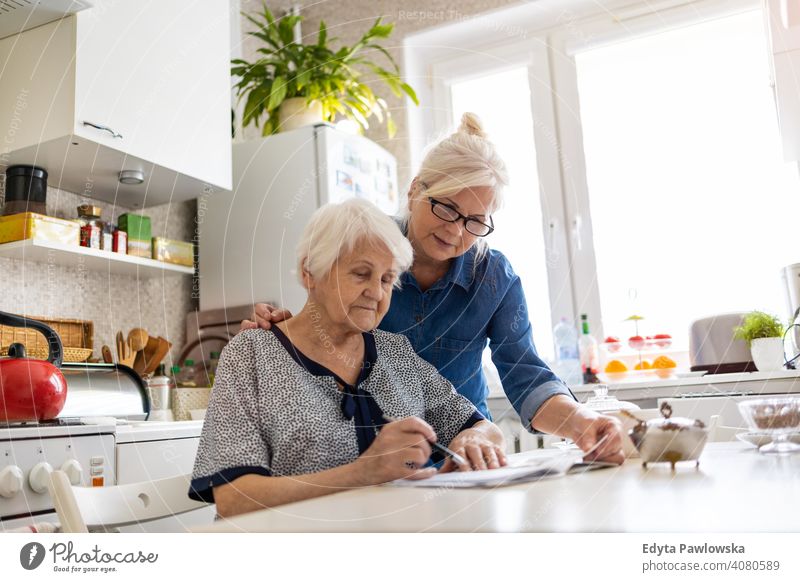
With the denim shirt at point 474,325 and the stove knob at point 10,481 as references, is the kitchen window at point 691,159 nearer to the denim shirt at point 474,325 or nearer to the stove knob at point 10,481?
the denim shirt at point 474,325

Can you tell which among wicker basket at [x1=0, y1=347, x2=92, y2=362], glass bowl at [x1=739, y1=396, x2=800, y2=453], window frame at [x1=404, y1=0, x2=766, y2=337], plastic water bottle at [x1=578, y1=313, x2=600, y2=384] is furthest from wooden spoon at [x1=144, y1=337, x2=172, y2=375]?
glass bowl at [x1=739, y1=396, x2=800, y2=453]

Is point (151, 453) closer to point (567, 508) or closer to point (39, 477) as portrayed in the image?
point (39, 477)

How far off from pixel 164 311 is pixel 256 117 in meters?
→ 0.60

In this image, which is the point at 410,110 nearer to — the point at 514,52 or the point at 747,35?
the point at 514,52

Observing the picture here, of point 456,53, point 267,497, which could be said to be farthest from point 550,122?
point 267,497

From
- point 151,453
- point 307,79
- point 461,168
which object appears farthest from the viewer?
point 307,79

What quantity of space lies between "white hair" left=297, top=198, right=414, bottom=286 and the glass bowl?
404 mm

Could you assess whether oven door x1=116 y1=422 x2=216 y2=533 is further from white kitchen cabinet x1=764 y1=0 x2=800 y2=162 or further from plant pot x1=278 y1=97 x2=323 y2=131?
white kitchen cabinet x1=764 y1=0 x2=800 y2=162

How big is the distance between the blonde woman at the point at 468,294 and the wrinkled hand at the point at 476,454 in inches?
5.6

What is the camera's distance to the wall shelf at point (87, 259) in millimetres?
1413

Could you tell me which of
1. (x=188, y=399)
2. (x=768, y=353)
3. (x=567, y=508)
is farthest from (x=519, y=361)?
(x=768, y=353)

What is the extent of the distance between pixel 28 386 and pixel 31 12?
0.83m

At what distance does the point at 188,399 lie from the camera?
5.12ft

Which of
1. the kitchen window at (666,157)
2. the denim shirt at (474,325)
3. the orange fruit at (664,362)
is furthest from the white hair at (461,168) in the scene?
the orange fruit at (664,362)
